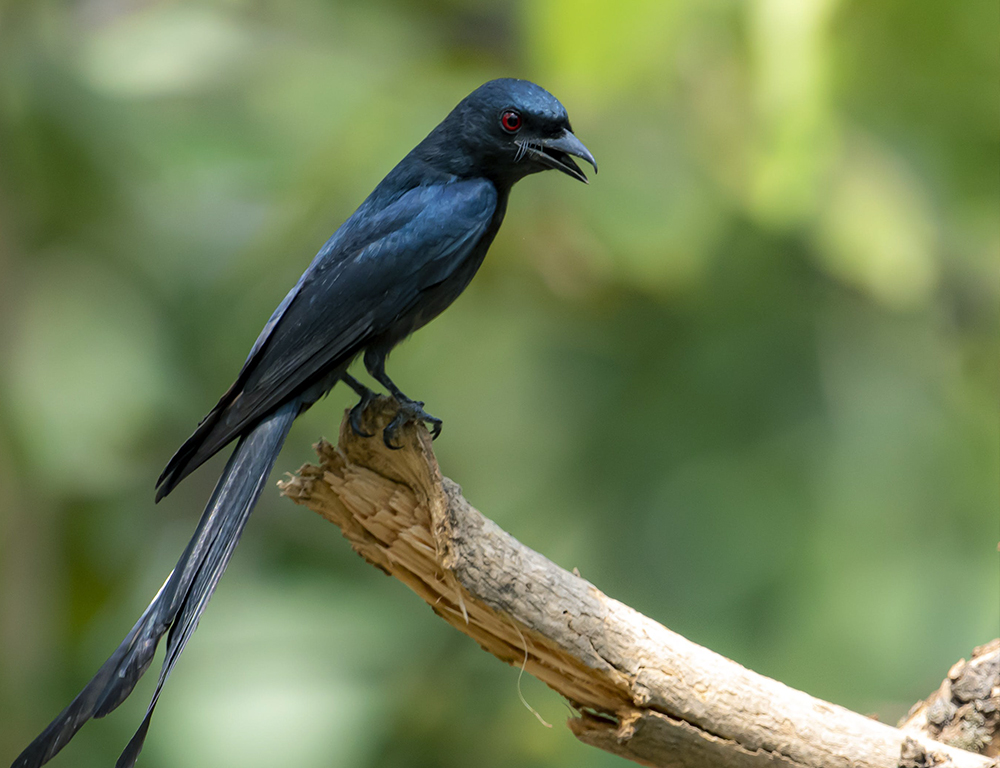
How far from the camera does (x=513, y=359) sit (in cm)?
541

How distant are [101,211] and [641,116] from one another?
2997 mm

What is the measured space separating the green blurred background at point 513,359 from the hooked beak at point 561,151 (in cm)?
133

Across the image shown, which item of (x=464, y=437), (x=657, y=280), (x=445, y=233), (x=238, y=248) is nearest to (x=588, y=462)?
(x=464, y=437)

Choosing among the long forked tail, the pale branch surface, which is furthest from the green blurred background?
the long forked tail

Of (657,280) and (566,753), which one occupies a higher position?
(657,280)

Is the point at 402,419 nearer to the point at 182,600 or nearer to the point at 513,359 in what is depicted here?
the point at 182,600

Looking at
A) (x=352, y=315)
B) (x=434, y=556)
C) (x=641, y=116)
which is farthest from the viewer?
(x=641, y=116)

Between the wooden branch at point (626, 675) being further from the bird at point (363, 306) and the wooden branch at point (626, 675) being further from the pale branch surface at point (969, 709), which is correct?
the bird at point (363, 306)

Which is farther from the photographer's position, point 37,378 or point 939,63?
point 37,378

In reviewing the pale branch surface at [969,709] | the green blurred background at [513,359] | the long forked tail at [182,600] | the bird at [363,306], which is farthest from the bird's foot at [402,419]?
the green blurred background at [513,359]

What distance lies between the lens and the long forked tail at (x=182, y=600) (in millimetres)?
2100

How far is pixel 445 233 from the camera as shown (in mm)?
2721

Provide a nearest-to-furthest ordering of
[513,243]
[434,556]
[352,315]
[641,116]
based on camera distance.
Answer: [434,556]
[352,315]
[641,116]
[513,243]

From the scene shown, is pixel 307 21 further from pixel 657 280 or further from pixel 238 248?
pixel 657 280
